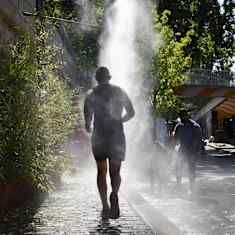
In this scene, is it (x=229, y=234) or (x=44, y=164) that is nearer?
(x=229, y=234)

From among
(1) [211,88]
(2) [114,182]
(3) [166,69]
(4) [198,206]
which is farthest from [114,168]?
(1) [211,88]

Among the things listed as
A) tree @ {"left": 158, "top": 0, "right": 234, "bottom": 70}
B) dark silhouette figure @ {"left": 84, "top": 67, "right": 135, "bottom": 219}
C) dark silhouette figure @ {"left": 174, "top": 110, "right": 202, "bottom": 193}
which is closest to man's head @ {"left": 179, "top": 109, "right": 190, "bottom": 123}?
dark silhouette figure @ {"left": 174, "top": 110, "right": 202, "bottom": 193}

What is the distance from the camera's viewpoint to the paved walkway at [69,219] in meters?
6.39

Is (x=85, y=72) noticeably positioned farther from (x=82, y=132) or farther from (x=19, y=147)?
(x=19, y=147)

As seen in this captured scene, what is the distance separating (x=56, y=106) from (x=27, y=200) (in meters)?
2.03

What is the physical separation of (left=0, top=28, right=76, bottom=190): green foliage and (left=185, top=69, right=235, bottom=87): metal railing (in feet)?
109

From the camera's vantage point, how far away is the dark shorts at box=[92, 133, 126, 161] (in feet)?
24.2

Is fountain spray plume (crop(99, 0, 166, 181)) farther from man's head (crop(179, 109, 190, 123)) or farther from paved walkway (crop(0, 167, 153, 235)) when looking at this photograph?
paved walkway (crop(0, 167, 153, 235))

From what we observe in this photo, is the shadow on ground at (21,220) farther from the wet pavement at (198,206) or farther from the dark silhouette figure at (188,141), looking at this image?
the dark silhouette figure at (188,141)

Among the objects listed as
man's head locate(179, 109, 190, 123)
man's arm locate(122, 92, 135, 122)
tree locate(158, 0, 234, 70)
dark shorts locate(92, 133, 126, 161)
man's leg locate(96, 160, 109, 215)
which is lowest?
man's leg locate(96, 160, 109, 215)

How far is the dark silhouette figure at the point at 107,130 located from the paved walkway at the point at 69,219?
0.31 m

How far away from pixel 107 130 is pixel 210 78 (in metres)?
39.1

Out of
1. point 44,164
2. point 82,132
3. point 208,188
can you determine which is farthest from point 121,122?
point 82,132

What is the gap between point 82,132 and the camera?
1872cm
